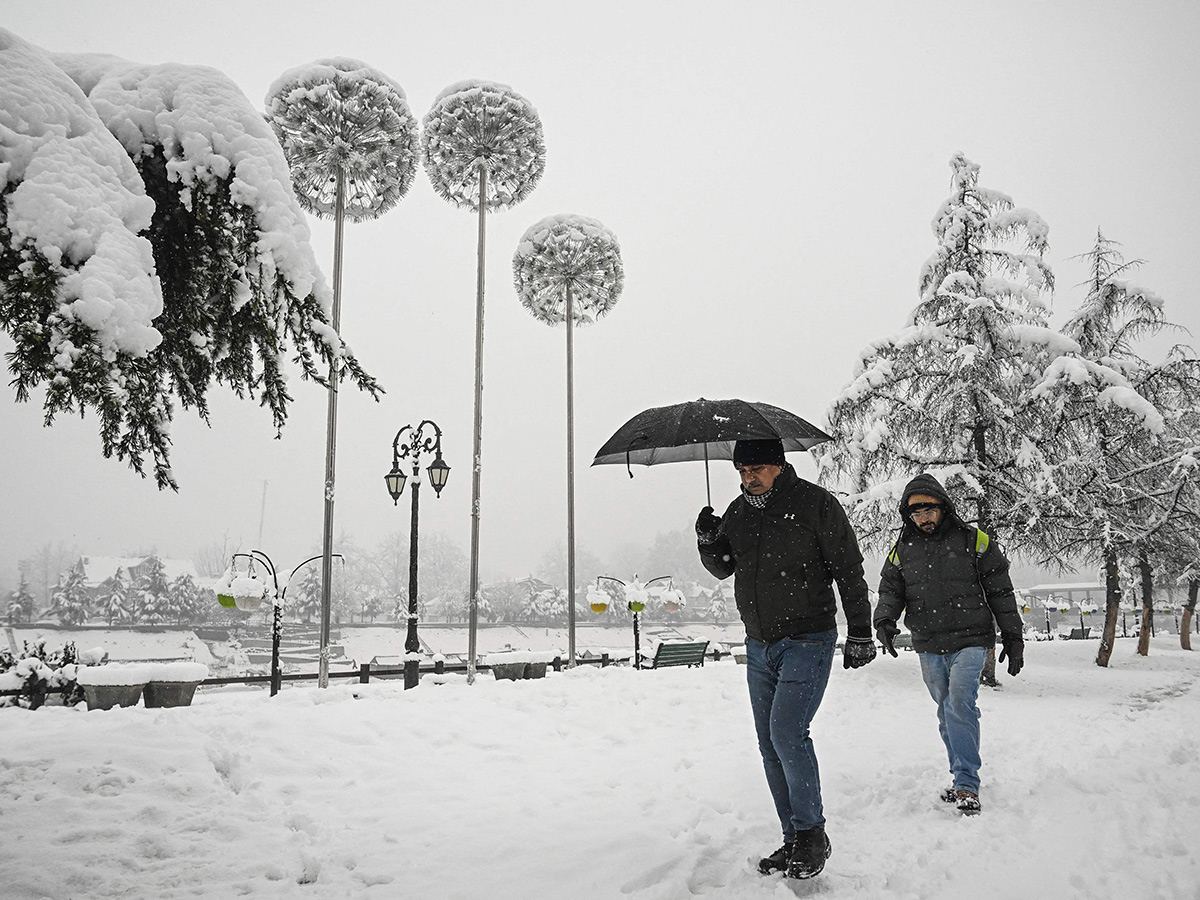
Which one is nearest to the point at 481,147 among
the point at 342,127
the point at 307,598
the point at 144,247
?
the point at 342,127

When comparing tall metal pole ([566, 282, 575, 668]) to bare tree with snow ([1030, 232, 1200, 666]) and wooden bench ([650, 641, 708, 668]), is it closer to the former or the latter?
wooden bench ([650, 641, 708, 668])

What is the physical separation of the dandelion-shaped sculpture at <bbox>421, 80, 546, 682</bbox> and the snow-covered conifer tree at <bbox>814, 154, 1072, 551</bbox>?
8.15 m

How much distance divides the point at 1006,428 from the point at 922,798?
36.6 ft

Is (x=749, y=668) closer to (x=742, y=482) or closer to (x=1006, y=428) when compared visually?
(x=742, y=482)

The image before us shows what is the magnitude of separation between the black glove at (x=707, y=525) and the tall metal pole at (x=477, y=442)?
8577 millimetres

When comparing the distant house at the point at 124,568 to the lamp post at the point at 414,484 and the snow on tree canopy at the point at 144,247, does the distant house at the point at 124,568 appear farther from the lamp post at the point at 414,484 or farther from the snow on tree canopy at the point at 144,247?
the snow on tree canopy at the point at 144,247

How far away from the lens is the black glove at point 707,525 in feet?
12.6

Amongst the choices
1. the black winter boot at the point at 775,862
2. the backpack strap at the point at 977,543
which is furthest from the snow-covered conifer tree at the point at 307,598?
the black winter boot at the point at 775,862

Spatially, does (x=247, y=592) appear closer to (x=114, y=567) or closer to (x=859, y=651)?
(x=859, y=651)

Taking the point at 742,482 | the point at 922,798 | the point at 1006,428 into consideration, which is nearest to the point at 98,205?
the point at 742,482

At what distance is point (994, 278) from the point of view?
13539 millimetres

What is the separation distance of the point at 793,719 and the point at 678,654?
50.0ft

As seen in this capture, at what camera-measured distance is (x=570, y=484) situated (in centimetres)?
1705

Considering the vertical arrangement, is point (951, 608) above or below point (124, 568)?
above
